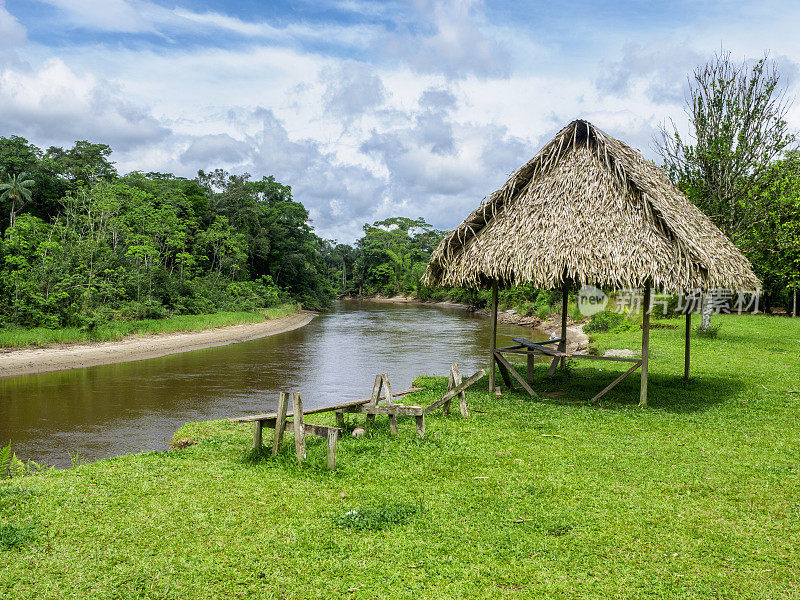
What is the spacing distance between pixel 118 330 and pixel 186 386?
10.8 meters

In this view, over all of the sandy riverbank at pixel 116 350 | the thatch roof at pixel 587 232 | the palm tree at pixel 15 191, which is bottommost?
the sandy riverbank at pixel 116 350

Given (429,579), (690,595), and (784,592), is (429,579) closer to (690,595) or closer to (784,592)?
(690,595)

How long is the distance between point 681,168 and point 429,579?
20.0 meters

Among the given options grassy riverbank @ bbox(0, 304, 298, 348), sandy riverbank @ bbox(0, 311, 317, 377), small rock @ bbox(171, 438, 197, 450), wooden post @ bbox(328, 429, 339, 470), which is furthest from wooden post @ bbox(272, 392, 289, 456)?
grassy riverbank @ bbox(0, 304, 298, 348)

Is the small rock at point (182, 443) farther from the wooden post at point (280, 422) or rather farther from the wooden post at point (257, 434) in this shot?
→ the wooden post at point (280, 422)

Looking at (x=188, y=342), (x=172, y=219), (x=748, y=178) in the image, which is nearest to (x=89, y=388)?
(x=188, y=342)

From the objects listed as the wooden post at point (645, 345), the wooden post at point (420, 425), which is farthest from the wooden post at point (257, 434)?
the wooden post at point (645, 345)

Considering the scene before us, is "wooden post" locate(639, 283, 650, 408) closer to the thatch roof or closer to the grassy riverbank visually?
the thatch roof

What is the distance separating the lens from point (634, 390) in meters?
11.4

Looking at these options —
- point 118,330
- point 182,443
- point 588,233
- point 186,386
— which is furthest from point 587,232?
point 118,330

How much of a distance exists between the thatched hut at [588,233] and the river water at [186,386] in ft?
20.7

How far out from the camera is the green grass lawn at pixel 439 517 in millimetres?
4273

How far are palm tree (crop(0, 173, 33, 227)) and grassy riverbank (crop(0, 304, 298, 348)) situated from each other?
15.0 metres

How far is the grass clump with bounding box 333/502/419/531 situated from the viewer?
5.17m
